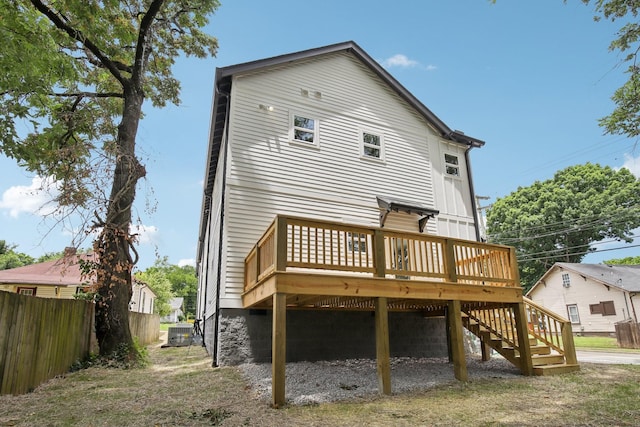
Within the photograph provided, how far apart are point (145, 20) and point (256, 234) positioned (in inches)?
256

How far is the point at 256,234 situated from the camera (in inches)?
351

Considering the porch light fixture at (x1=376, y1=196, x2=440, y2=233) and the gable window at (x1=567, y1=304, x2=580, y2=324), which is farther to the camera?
the gable window at (x1=567, y1=304, x2=580, y2=324)

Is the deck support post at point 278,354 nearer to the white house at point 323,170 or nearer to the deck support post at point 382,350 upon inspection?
the deck support post at point 382,350

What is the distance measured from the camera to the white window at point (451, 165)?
12508 millimetres

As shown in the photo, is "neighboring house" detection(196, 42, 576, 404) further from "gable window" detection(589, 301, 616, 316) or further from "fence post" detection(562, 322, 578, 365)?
"gable window" detection(589, 301, 616, 316)

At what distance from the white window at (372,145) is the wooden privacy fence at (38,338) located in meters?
8.20

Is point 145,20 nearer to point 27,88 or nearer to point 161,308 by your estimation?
point 27,88

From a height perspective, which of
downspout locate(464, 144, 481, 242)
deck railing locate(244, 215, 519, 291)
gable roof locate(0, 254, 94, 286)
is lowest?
deck railing locate(244, 215, 519, 291)

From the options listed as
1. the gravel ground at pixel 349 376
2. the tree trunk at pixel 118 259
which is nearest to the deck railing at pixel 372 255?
the gravel ground at pixel 349 376

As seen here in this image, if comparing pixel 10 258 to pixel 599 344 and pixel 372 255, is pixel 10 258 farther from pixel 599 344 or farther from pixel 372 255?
pixel 599 344

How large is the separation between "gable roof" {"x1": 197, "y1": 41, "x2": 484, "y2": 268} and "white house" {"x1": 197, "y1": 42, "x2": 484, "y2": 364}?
0.04 metres

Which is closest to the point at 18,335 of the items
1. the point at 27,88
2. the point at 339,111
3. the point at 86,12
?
the point at 27,88

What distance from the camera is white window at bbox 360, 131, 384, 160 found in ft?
36.5

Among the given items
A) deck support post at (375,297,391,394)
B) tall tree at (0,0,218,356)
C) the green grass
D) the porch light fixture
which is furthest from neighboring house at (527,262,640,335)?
tall tree at (0,0,218,356)
